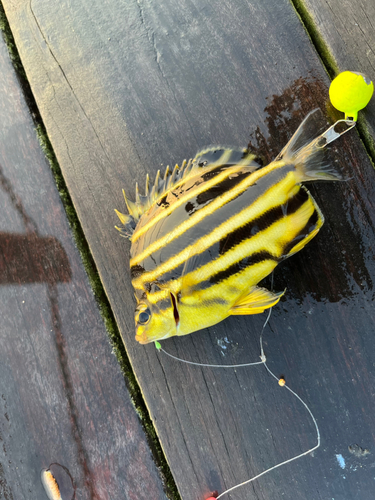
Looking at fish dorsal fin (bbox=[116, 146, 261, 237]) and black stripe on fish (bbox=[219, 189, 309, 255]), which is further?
fish dorsal fin (bbox=[116, 146, 261, 237])

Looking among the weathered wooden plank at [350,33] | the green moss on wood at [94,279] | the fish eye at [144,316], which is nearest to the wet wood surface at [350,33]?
the weathered wooden plank at [350,33]

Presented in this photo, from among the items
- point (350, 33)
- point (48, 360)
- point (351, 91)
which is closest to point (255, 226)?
point (351, 91)

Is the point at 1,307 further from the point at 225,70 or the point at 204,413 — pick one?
the point at 225,70

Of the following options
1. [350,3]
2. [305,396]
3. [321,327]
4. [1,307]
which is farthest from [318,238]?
[1,307]

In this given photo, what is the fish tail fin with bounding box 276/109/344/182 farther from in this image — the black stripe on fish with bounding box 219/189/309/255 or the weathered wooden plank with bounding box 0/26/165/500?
the weathered wooden plank with bounding box 0/26/165/500

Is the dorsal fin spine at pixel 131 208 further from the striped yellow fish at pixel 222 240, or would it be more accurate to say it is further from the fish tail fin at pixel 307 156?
the fish tail fin at pixel 307 156

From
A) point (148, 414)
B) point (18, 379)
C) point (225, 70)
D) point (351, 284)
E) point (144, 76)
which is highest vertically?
point (144, 76)

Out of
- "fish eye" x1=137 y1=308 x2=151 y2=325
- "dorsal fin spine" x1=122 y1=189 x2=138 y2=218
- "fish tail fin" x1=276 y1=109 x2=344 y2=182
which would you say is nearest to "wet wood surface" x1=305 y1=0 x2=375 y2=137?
"fish tail fin" x1=276 y1=109 x2=344 y2=182
